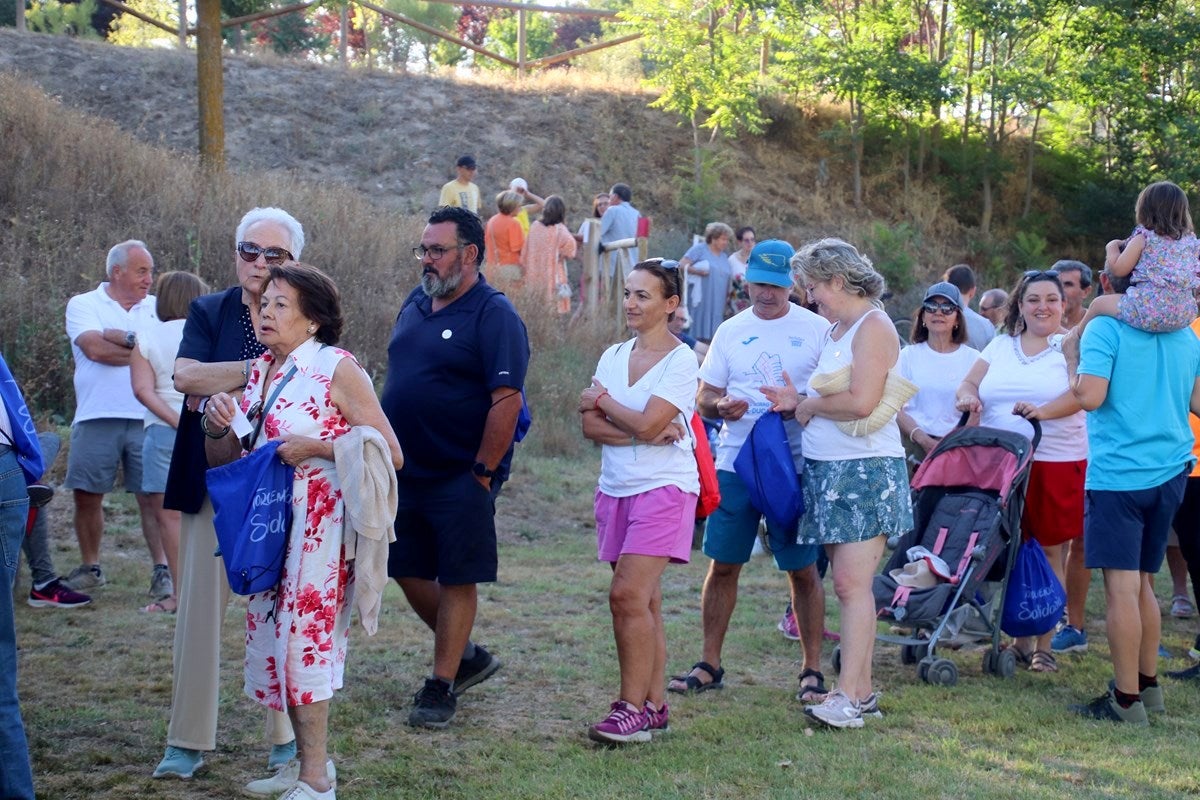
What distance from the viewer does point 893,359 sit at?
588 centimetres

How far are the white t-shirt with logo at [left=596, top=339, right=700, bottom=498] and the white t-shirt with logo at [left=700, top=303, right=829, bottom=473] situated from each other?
0.76 metres

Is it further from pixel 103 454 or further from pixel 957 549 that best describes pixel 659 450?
pixel 103 454

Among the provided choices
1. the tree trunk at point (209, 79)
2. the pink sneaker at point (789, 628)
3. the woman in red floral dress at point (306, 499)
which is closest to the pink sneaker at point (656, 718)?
the woman in red floral dress at point (306, 499)

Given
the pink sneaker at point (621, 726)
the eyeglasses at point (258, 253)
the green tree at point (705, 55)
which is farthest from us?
the green tree at point (705, 55)

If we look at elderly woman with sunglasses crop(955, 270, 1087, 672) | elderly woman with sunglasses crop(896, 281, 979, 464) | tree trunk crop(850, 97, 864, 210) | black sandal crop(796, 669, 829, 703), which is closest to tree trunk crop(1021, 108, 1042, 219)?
tree trunk crop(850, 97, 864, 210)

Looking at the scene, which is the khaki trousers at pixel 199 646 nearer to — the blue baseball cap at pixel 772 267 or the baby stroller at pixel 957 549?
the blue baseball cap at pixel 772 267

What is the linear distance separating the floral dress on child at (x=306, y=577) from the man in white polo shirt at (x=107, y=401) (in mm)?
3944

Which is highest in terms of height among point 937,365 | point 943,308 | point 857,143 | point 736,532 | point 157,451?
point 857,143

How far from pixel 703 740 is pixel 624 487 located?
117 cm

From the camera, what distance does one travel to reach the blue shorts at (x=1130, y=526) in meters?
6.16

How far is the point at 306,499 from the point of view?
4.59m

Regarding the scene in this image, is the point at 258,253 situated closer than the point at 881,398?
Yes

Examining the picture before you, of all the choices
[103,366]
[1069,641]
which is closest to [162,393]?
[103,366]

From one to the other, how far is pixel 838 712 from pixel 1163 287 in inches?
99.2
